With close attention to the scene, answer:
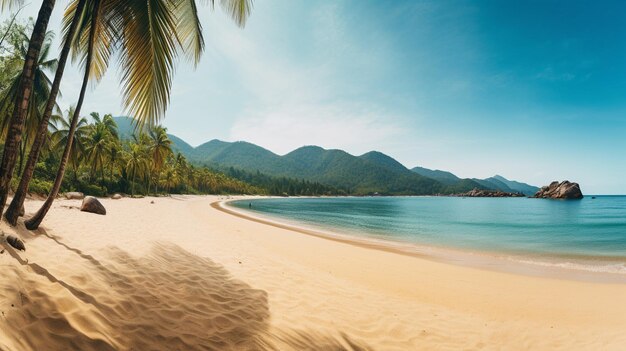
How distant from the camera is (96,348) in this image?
281 cm

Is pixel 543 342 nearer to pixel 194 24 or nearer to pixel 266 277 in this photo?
pixel 266 277

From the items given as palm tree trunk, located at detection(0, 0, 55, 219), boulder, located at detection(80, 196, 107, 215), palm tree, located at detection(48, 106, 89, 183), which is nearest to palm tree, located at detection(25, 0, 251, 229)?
palm tree trunk, located at detection(0, 0, 55, 219)

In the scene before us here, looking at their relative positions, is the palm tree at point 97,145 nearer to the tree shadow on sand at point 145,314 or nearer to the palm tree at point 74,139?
the palm tree at point 74,139

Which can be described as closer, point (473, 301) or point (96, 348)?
point (96, 348)

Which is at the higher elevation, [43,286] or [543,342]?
[43,286]

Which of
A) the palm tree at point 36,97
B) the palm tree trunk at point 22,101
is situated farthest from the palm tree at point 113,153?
the palm tree trunk at point 22,101

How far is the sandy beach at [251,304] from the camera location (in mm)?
3318

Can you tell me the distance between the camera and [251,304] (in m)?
5.03

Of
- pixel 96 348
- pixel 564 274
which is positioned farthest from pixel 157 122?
pixel 564 274

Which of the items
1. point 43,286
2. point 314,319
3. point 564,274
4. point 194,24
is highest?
point 194,24

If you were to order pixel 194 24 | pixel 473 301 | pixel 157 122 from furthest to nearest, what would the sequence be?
pixel 473 301, pixel 194 24, pixel 157 122

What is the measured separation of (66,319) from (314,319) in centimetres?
345

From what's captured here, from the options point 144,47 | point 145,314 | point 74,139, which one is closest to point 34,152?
point 144,47

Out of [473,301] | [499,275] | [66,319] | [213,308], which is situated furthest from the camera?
[499,275]
